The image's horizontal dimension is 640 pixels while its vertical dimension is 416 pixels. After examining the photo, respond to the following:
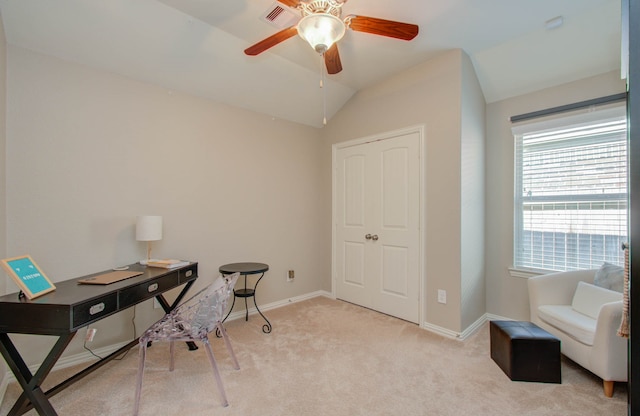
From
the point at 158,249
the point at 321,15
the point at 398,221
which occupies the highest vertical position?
the point at 321,15

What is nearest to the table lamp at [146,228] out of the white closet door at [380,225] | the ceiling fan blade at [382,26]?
the ceiling fan blade at [382,26]

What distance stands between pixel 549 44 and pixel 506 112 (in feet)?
2.26

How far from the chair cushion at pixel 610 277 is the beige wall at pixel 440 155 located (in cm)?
102

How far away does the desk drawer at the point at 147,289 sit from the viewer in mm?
1855

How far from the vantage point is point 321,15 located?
1530mm

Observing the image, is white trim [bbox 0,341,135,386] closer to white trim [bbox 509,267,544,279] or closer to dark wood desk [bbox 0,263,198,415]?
dark wood desk [bbox 0,263,198,415]

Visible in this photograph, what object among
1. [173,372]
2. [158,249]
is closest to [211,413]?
[173,372]

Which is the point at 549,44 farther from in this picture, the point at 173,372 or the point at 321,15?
the point at 173,372

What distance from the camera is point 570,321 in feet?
6.98

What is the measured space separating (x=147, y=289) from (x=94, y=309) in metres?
0.43

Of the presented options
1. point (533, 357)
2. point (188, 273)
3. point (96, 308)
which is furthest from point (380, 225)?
point (96, 308)

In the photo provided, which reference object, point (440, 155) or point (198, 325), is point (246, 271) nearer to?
point (198, 325)

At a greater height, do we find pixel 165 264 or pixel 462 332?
pixel 165 264

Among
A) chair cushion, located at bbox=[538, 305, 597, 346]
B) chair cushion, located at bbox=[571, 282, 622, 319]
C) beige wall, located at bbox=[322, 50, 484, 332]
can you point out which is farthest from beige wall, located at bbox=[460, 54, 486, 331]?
chair cushion, located at bbox=[571, 282, 622, 319]
